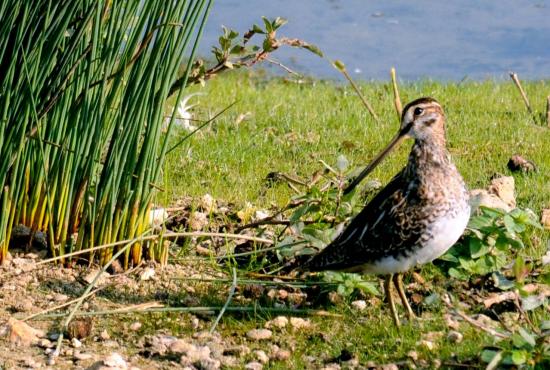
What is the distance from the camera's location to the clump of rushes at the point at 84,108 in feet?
15.8

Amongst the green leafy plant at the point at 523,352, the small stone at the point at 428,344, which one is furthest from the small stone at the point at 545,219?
the green leafy plant at the point at 523,352

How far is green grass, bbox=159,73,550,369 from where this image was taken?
15.6 ft

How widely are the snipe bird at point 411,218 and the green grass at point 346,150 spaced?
24 centimetres

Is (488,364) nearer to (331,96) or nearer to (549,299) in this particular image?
(549,299)

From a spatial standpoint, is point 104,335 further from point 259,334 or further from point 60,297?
point 259,334

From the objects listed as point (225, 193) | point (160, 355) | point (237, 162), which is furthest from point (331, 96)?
point (160, 355)

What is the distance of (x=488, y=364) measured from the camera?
419cm

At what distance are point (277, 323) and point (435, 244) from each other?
742mm

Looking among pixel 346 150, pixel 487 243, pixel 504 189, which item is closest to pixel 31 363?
pixel 487 243

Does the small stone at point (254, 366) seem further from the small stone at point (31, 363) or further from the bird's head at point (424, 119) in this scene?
the bird's head at point (424, 119)

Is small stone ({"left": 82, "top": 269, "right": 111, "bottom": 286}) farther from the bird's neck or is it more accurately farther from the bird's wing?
the bird's neck

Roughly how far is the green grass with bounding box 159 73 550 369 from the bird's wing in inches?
10.8

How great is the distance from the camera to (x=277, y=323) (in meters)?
4.88

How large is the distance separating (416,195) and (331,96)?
4.28 m
